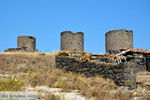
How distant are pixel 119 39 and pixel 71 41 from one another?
653cm

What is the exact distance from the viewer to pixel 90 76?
1364 cm

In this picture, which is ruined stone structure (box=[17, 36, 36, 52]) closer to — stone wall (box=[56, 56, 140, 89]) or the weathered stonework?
the weathered stonework

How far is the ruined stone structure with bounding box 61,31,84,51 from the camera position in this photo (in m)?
35.2

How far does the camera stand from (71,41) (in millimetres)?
35219

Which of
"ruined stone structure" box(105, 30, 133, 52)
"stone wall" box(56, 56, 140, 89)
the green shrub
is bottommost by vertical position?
the green shrub

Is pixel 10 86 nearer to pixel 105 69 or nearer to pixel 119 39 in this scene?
pixel 105 69

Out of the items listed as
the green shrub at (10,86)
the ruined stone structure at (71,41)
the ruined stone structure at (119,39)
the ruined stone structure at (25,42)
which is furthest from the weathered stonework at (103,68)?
the ruined stone structure at (25,42)

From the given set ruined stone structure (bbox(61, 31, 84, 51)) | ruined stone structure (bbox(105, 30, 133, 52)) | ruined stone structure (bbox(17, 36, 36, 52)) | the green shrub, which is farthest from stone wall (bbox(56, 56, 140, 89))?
ruined stone structure (bbox(17, 36, 36, 52))

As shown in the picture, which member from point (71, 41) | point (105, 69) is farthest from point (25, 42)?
point (105, 69)

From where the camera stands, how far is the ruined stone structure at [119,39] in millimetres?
31922

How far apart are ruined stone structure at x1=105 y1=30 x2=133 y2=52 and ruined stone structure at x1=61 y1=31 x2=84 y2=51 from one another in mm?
4480

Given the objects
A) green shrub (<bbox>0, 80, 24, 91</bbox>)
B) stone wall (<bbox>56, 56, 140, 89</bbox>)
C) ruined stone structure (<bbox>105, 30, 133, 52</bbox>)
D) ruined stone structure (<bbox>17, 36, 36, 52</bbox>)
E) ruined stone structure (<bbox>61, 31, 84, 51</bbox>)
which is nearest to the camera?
green shrub (<bbox>0, 80, 24, 91</bbox>)

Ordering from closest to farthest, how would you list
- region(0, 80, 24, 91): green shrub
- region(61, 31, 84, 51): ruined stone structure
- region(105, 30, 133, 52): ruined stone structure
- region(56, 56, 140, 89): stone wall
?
1. region(0, 80, 24, 91): green shrub
2. region(56, 56, 140, 89): stone wall
3. region(105, 30, 133, 52): ruined stone structure
4. region(61, 31, 84, 51): ruined stone structure

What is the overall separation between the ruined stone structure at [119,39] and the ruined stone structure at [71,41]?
176 inches
